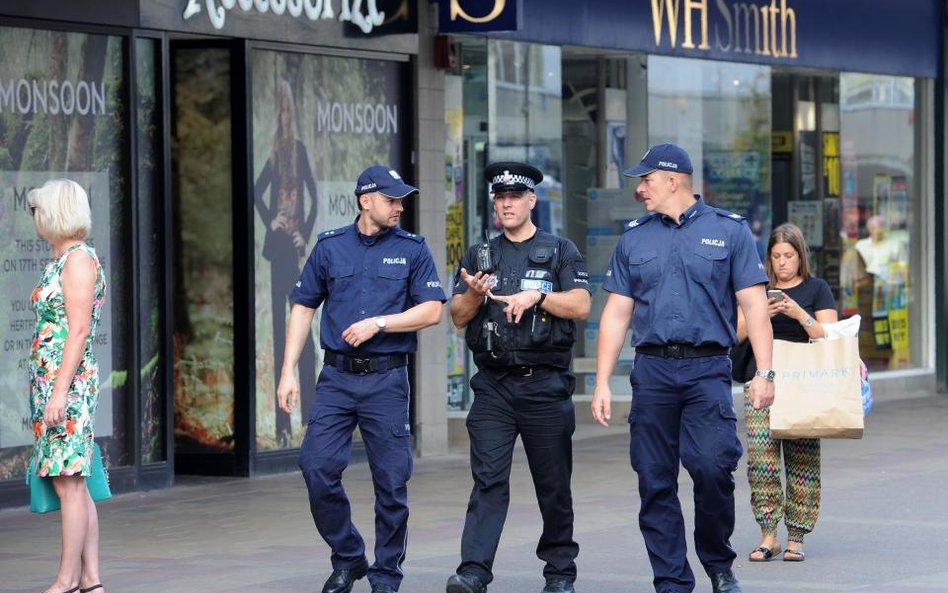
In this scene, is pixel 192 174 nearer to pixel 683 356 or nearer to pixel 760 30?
pixel 760 30

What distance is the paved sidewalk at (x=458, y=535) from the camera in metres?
8.98

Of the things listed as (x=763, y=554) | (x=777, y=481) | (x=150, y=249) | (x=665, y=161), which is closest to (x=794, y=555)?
(x=763, y=554)

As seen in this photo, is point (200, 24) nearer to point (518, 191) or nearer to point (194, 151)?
Answer: point (194, 151)

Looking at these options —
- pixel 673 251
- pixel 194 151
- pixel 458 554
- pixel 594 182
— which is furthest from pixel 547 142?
pixel 673 251

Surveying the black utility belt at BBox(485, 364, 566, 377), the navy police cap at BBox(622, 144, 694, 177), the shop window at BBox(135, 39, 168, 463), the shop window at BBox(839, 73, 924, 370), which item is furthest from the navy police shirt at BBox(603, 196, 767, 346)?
the shop window at BBox(839, 73, 924, 370)

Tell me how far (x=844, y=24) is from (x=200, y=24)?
8.33m

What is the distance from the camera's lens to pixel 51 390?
26.9 feet

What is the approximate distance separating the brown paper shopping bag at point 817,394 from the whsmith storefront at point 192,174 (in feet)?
15.3

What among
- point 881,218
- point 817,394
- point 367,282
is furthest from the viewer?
point 881,218

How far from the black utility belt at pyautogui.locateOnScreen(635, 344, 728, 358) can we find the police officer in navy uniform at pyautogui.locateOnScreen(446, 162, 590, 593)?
448mm

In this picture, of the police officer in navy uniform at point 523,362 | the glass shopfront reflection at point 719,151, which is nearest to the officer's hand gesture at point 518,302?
the police officer in navy uniform at point 523,362

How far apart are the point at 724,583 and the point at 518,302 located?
4.83 ft

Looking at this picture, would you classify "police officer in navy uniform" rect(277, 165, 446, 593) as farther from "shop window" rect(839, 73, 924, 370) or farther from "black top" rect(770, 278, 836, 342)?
A: "shop window" rect(839, 73, 924, 370)

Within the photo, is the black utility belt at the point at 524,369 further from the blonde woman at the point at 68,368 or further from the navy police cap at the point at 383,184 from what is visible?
the blonde woman at the point at 68,368
